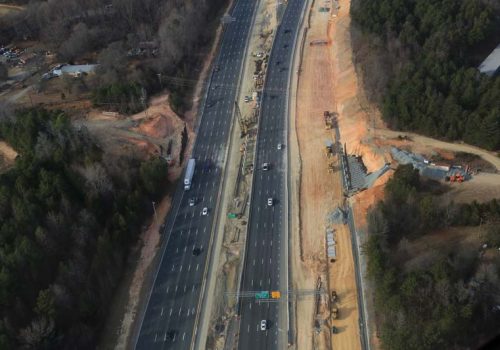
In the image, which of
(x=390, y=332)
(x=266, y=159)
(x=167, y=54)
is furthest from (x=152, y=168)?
(x=390, y=332)

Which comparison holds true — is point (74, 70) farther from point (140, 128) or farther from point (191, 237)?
point (191, 237)

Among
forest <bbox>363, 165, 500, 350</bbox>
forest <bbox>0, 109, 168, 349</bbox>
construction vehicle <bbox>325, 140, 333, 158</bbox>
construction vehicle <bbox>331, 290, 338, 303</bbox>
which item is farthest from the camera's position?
construction vehicle <bbox>325, 140, 333, 158</bbox>

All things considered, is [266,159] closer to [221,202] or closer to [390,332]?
[221,202]

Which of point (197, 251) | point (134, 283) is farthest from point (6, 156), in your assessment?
point (197, 251)

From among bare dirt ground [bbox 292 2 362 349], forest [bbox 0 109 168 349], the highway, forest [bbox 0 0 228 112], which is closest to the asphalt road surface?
bare dirt ground [bbox 292 2 362 349]

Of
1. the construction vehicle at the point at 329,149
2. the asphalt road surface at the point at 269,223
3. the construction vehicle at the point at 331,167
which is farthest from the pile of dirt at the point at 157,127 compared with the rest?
the construction vehicle at the point at 331,167

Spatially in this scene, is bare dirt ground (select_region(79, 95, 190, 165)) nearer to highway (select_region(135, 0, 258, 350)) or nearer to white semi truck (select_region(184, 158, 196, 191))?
white semi truck (select_region(184, 158, 196, 191))
